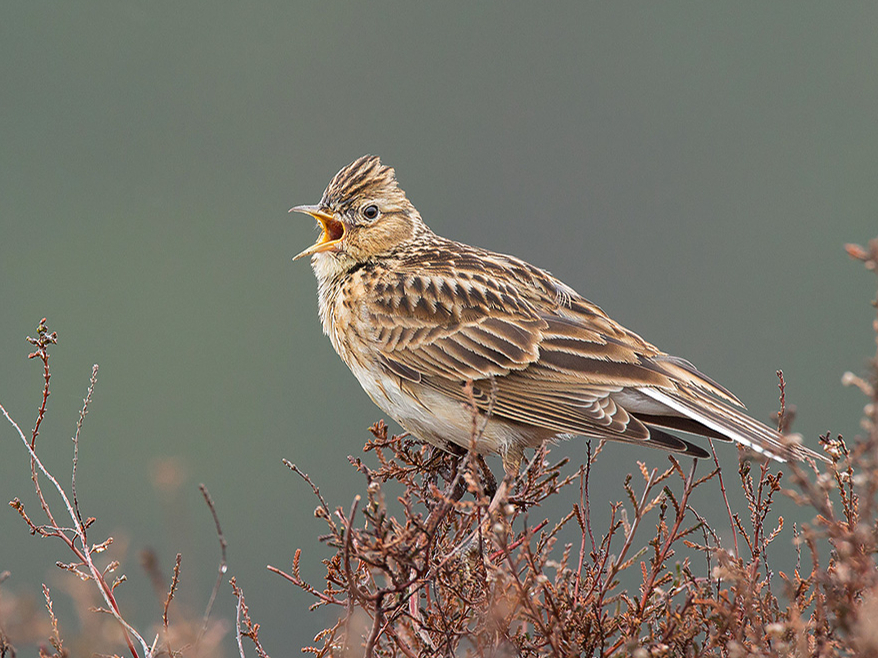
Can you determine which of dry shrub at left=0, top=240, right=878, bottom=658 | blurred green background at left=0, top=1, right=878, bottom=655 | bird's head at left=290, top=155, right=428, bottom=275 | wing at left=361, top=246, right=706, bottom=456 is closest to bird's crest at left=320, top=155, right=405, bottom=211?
bird's head at left=290, top=155, right=428, bottom=275

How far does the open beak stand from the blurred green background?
3147 cm

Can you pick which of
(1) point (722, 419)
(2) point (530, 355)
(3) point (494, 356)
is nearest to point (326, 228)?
(3) point (494, 356)

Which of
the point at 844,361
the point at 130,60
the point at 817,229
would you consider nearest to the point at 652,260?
the point at 817,229

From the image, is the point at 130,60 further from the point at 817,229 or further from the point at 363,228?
the point at 363,228

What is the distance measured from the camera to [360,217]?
27.9 ft

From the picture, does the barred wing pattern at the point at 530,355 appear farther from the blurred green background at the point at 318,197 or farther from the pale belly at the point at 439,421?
the blurred green background at the point at 318,197

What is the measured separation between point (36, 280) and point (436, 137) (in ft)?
137

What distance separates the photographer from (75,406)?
65.4 m

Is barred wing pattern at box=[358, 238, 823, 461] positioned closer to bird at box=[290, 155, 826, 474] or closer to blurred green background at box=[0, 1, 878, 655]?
bird at box=[290, 155, 826, 474]

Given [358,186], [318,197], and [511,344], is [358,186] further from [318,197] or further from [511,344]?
[318,197]

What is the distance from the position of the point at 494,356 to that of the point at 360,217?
1.81m

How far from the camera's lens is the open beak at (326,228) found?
8367 millimetres

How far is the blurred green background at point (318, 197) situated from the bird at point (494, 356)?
31.9 meters

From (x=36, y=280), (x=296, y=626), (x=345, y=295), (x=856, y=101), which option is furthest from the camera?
(x=856, y=101)
